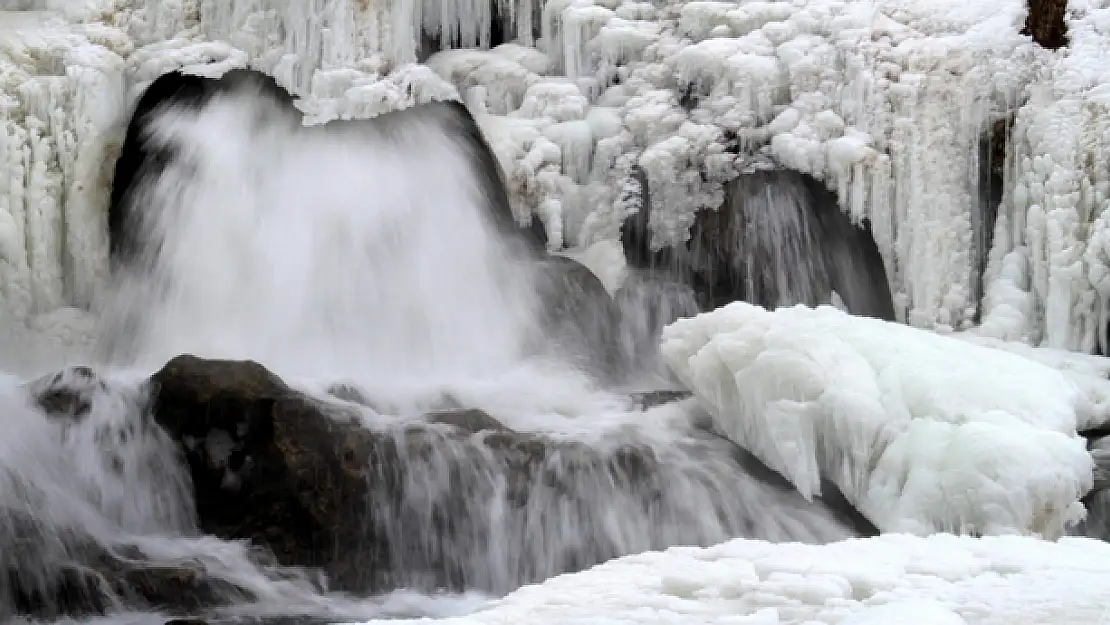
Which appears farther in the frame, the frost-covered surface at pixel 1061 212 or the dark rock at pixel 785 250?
the dark rock at pixel 785 250

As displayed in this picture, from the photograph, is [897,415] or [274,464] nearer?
[897,415]

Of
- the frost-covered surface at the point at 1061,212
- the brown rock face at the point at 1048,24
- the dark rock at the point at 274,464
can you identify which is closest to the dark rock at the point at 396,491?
the dark rock at the point at 274,464

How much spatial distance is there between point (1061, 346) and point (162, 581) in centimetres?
471

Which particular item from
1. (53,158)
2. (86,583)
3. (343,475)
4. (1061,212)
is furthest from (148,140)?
(1061,212)

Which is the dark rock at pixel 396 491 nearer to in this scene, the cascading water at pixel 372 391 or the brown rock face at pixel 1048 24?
the cascading water at pixel 372 391

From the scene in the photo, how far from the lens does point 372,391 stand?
6402mm

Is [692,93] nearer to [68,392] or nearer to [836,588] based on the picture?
[68,392]

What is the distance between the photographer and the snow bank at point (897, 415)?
4.76m

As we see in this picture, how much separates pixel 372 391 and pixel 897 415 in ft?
8.96

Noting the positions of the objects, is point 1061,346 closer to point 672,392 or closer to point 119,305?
point 672,392

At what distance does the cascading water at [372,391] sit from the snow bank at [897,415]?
11.4 inches

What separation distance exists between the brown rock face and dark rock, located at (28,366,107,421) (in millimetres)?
5598

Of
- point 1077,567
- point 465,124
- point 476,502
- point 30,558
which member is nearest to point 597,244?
point 465,124

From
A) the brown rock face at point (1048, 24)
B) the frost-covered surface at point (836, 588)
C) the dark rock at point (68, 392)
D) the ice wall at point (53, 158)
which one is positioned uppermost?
the brown rock face at point (1048, 24)
